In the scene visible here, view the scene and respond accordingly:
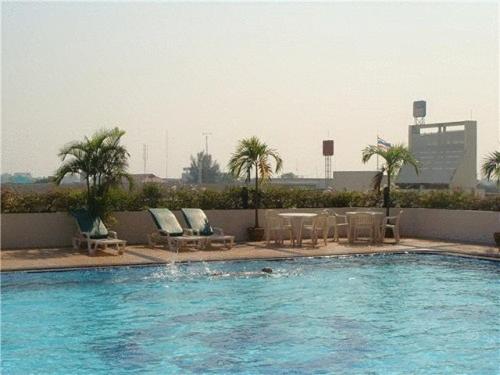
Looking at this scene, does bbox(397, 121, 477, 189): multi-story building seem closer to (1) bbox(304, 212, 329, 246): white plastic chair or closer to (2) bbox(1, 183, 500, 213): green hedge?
(2) bbox(1, 183, 500, 213): green hedge

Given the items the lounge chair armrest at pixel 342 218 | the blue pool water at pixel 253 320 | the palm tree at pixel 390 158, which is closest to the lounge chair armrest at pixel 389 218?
the palm tree at pixel 390 158

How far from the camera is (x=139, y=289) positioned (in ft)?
37.6

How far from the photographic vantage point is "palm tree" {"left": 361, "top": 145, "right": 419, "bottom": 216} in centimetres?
1888

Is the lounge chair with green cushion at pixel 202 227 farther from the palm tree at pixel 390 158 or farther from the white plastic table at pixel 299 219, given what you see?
the palm tree at pixel 390 158

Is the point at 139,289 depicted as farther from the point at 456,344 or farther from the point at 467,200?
the point at 467,200

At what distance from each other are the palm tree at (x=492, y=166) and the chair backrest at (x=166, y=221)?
751 cm

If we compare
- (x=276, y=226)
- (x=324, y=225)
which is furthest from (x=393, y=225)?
(x=276, y=226)

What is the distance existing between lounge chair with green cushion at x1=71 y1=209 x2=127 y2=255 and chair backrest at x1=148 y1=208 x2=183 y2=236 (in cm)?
105

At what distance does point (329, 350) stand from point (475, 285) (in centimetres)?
529

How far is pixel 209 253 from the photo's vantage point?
49.2ft

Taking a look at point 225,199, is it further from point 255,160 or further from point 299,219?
point 299,219

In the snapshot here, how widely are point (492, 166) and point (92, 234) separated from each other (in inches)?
376

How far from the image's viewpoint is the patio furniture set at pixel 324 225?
16.8 meters

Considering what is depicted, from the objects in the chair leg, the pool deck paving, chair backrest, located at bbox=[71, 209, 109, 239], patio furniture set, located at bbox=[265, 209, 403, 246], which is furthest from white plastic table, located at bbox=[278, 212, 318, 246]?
the chair leg
